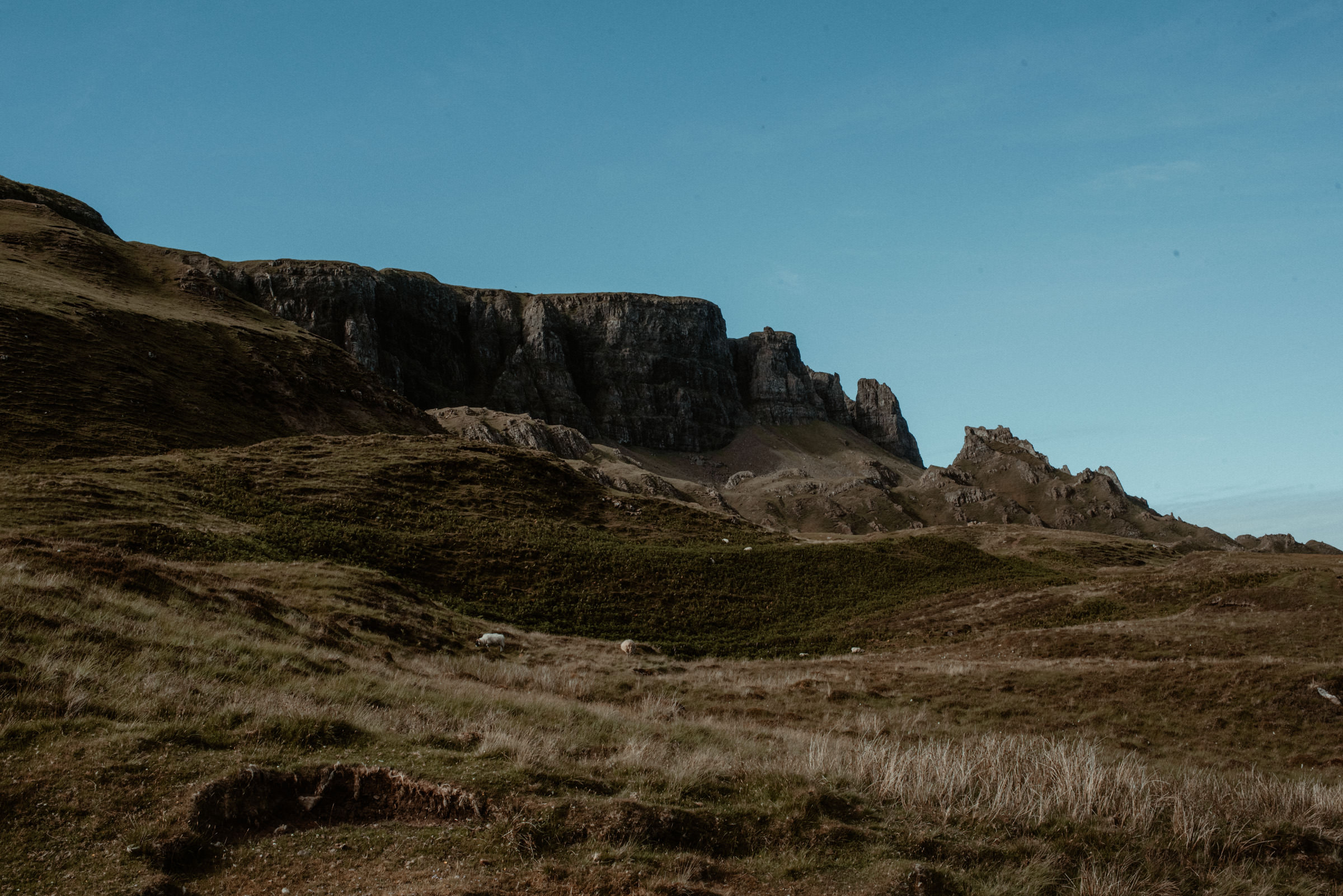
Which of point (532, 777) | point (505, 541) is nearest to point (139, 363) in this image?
point (505, 541)

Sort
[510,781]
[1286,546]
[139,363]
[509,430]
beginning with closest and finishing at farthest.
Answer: [510,781], [139,363], [509,430], [1286,546]

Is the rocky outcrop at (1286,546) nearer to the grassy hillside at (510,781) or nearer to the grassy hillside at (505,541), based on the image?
the grassy hillside at (505,541)

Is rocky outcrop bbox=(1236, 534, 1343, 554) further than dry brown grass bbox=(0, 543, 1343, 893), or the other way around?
rocky outcrop bbox=(1236, 534, 1343, 554)

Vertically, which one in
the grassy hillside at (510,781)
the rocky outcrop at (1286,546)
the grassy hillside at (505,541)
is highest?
the rocky outcrop at (1286,546)

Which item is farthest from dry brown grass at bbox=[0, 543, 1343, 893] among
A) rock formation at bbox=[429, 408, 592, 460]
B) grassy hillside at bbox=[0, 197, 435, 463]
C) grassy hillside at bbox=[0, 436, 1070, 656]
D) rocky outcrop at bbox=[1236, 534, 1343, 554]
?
rocky outcrop at bbox=[1236, 534, 1343, 554]

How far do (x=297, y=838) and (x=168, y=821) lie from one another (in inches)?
48.9

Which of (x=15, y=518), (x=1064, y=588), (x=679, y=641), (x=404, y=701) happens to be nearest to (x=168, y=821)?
(x=404, y=701)

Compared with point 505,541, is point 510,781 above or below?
above

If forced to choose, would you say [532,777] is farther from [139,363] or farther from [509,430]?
[509,430]

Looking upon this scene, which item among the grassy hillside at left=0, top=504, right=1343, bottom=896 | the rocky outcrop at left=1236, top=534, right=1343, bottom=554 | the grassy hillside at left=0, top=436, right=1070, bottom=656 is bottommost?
the grassy hillside at left=0, top=436, right=1070, bottom=656

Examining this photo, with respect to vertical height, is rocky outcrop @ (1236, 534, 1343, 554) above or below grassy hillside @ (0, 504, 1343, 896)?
above

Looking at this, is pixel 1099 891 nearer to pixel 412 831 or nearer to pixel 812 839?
pixel 812 839

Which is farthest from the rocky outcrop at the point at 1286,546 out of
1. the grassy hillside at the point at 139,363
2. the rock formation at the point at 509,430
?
the grassy hillside at the point at 139,363

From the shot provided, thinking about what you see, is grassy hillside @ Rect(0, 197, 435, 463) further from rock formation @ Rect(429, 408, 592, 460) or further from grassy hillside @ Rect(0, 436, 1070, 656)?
rock formation @ Rect(429, 408, 592, 460)
